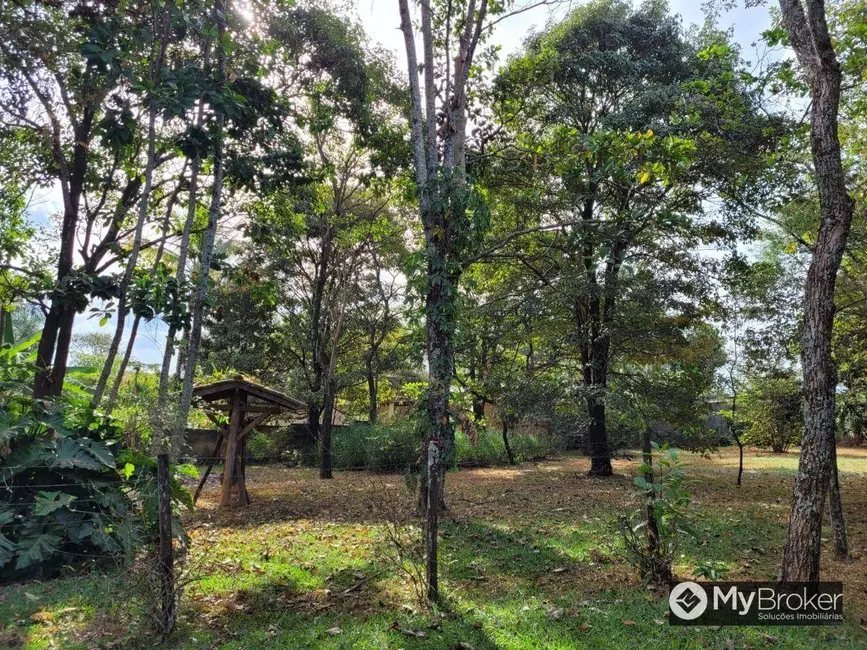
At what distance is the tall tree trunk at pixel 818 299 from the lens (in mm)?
4324

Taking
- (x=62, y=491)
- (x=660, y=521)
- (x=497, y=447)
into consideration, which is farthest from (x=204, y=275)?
(x=497, y=447)

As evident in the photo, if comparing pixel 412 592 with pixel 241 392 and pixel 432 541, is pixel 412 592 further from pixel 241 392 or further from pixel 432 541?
pixel 241 392

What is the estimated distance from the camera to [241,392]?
9125mm

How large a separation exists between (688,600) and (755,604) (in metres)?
0.56

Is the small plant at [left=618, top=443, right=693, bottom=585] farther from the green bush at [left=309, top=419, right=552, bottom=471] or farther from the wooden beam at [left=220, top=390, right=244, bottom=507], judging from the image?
the green bush at [left=309, top=419, right=552, bottom=471]

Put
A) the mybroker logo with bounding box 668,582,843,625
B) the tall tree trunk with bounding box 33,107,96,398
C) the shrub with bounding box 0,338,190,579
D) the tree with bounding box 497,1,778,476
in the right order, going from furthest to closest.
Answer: the tree with bounding box 497,1,778,476 → the tall tree trunk with bounding box 33,107,96,398 → the shrub with bounding box 0,338,190,579 → the mybroker logo with bounding box 668,582,843,625

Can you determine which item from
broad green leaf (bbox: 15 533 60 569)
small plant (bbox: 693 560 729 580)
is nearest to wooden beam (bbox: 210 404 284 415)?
broad green leaf (bbox: 15 533 60 569)

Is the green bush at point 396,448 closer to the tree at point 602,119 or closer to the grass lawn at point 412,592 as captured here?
the tree at point 602,119

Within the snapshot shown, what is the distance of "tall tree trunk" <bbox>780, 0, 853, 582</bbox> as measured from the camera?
4.32 metres

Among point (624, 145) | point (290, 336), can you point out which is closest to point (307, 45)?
point (624, 145)

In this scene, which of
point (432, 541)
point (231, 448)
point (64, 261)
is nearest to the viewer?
point (432, 541)

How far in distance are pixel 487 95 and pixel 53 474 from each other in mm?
8682

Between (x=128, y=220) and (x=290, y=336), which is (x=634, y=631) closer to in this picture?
(x=128, y=220)

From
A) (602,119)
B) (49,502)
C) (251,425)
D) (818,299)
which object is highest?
(602,119)
